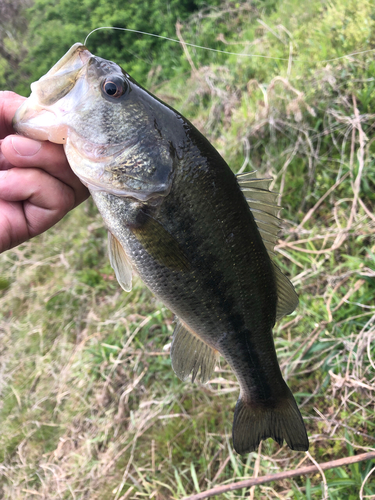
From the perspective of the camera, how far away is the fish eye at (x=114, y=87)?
4.10 ft

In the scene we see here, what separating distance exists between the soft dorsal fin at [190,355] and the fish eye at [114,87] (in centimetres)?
96

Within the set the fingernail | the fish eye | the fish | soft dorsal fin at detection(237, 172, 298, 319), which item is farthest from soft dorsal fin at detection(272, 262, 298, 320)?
the fingernail

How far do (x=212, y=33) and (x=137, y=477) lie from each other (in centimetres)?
586

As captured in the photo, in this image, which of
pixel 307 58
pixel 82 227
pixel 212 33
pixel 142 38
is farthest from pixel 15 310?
pixel 142 38

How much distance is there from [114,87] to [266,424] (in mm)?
1515

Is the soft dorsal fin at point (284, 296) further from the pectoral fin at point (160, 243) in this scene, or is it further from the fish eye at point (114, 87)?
the fish eye at point (114, 87)

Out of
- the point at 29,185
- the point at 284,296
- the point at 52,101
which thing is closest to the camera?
the point at 52,101

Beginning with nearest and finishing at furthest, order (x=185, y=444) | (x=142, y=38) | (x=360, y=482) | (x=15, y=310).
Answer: (x=360, y=482), (x=185, y=444), (x=15, y=310), (x=142, y=38)

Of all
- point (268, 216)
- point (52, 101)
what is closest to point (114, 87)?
point (52, 101)

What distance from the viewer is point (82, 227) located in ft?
15.2

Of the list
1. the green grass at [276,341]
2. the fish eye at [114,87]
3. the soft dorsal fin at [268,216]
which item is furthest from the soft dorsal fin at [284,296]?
the fish eye at [114,87]

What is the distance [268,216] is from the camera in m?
1.41

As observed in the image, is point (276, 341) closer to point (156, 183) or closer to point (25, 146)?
point (156, 183)

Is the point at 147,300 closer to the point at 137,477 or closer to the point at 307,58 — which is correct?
the point at 137,477
